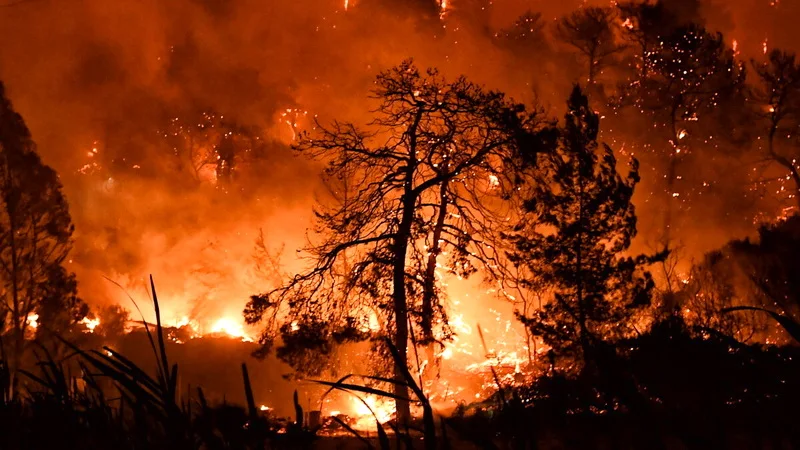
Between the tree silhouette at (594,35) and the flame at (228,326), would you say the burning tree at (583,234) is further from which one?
the flame at (228,326)

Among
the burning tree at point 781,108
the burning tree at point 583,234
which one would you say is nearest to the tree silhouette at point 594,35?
the burning tree at point 781,108

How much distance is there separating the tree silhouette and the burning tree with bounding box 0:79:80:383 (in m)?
27.1

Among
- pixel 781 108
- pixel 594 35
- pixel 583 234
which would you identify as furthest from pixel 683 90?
pixel 583 234

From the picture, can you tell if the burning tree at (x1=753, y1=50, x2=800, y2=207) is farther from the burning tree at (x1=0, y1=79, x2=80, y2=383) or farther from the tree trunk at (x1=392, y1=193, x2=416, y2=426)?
the burning tree at (x1=0, y1=79, x2=80, y2=383)

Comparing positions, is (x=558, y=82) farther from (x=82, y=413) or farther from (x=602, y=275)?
(x=82, y=413)

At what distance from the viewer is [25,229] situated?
21.2 meters

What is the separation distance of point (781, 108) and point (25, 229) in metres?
31.8

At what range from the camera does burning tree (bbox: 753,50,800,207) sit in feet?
79.6

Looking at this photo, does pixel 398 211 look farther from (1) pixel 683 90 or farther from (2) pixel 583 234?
(1) pixel 683 90

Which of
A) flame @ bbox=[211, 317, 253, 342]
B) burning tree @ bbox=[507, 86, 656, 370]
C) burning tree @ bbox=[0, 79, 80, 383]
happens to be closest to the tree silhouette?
burning tree @ bbox=[507, 86, 656, 370]

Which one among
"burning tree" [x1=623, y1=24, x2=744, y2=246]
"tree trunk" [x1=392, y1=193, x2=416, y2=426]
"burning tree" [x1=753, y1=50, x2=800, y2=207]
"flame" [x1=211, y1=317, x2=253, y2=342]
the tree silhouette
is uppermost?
Answer: the tree silhouette

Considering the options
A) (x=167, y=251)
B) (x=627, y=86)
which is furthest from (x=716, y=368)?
(x=167, y=251)

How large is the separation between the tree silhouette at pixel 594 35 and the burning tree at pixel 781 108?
7.67m

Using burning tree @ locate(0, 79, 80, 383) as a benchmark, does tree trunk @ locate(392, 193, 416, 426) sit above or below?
below
